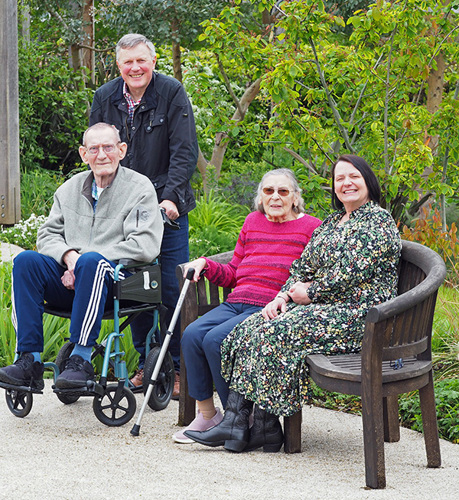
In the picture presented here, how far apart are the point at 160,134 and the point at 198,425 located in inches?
66.3

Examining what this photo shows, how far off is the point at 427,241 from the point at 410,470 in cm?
263

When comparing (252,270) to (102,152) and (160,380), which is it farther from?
(102,152)

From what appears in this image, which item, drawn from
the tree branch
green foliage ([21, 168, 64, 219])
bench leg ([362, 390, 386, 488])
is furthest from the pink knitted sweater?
green foliage ([21, 168, 64, 219])

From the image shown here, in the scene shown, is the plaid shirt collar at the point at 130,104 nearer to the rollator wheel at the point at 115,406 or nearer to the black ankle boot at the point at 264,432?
the rollator wheel at the point at 115,406

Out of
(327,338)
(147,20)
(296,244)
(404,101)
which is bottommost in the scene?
(327,338)

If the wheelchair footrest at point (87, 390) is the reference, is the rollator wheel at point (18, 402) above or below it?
below

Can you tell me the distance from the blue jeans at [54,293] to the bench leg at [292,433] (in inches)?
40.6

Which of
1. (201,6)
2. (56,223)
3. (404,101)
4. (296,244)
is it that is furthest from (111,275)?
(201,6)

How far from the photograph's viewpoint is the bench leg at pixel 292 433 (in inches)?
144

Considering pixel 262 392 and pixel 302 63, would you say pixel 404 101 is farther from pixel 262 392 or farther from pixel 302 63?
pixel 262 392

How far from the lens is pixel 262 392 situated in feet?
11.7

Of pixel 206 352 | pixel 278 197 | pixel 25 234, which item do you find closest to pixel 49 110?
pixel 25 234

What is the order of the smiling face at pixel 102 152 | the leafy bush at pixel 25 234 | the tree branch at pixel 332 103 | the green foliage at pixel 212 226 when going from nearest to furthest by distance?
1. the smiling face at pixel 102 152
2. the tree branch at pixel 332 103
3. the green foliage at pixel 212 226
4. the leafy bush at pixel 25 234

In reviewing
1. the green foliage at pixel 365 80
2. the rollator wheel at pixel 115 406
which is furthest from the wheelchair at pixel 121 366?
the green foliage at pixel 365 80
